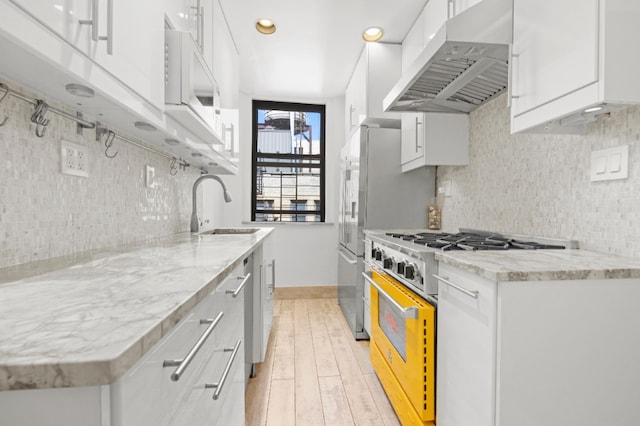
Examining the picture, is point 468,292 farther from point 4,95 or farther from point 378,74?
point 378,74

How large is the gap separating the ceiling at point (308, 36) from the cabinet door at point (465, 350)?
1.97 metres

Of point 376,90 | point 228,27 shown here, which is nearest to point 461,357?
point 376,90

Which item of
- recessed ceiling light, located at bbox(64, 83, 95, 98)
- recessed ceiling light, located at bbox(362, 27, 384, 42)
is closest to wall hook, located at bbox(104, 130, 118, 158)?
A: recessed ceiling light, located at bbox(64, 83, 95, 98)

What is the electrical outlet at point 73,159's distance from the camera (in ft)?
3.49

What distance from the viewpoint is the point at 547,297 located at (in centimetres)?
93

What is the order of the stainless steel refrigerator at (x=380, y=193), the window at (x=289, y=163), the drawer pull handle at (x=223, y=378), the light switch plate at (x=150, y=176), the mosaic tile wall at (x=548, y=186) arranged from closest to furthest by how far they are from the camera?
1. the drawer pull handle at (x=223, y=378)
2. the mosaic tile wall at (x=548, y=186)
3. the light switch plate at (x=150, y=176)
4. the stainless steel refrigerator at (x=380, y=193)
5. the window at (x=289, y=163)

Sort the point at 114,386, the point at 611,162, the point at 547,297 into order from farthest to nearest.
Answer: the point at 611,162, the point at 547,297, the point at 114,386

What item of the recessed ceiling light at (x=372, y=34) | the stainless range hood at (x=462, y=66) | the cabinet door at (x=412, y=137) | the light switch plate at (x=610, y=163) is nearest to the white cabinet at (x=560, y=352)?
the light switch plate at (x=610, y=163)

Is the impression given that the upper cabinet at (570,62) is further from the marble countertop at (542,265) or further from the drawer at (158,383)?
the drawer at (158,383)

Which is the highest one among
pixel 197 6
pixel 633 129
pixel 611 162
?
pixel 197 6

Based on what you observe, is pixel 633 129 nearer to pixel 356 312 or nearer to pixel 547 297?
pixel 547 297

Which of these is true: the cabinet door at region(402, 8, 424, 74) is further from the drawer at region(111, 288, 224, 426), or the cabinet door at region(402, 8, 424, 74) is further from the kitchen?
the drawer at region(111, 288, 224, 426)

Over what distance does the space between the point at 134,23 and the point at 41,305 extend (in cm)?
87

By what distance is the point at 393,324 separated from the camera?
162 cm
